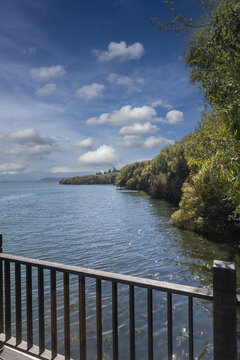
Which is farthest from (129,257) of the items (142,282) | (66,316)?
(142,282)

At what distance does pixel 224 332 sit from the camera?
1.84 m

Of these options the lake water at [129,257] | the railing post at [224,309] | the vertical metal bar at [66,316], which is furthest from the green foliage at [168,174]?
the railing post at [224,309]

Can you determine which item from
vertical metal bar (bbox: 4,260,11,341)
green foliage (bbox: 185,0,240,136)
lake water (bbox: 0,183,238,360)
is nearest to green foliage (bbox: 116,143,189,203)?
lake water (bbox: 0,183,238,360)

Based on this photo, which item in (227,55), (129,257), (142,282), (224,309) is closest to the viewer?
(224,309)

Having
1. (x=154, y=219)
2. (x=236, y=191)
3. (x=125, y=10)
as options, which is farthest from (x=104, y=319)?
A: (x=154, y=219)

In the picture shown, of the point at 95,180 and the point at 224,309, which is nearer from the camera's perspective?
the point at 224,309

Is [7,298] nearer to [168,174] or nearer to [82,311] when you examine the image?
[82,311]

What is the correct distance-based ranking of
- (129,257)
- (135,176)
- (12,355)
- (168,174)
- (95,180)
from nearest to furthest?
1. (12,355)
2. (129,257)
3. (168,174)
4. (135,176)
5. (95,180)

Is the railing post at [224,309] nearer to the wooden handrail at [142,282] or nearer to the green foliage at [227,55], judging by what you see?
the wooden handrail at [142,282]

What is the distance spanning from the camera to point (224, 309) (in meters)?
1.81

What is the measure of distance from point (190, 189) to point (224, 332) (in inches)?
679

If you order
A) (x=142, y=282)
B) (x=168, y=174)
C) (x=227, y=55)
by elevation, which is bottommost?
(x=142, y=282)

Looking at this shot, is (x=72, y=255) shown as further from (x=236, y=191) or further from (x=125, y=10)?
(x=125, y=10)

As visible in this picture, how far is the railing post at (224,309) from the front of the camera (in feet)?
5.80
